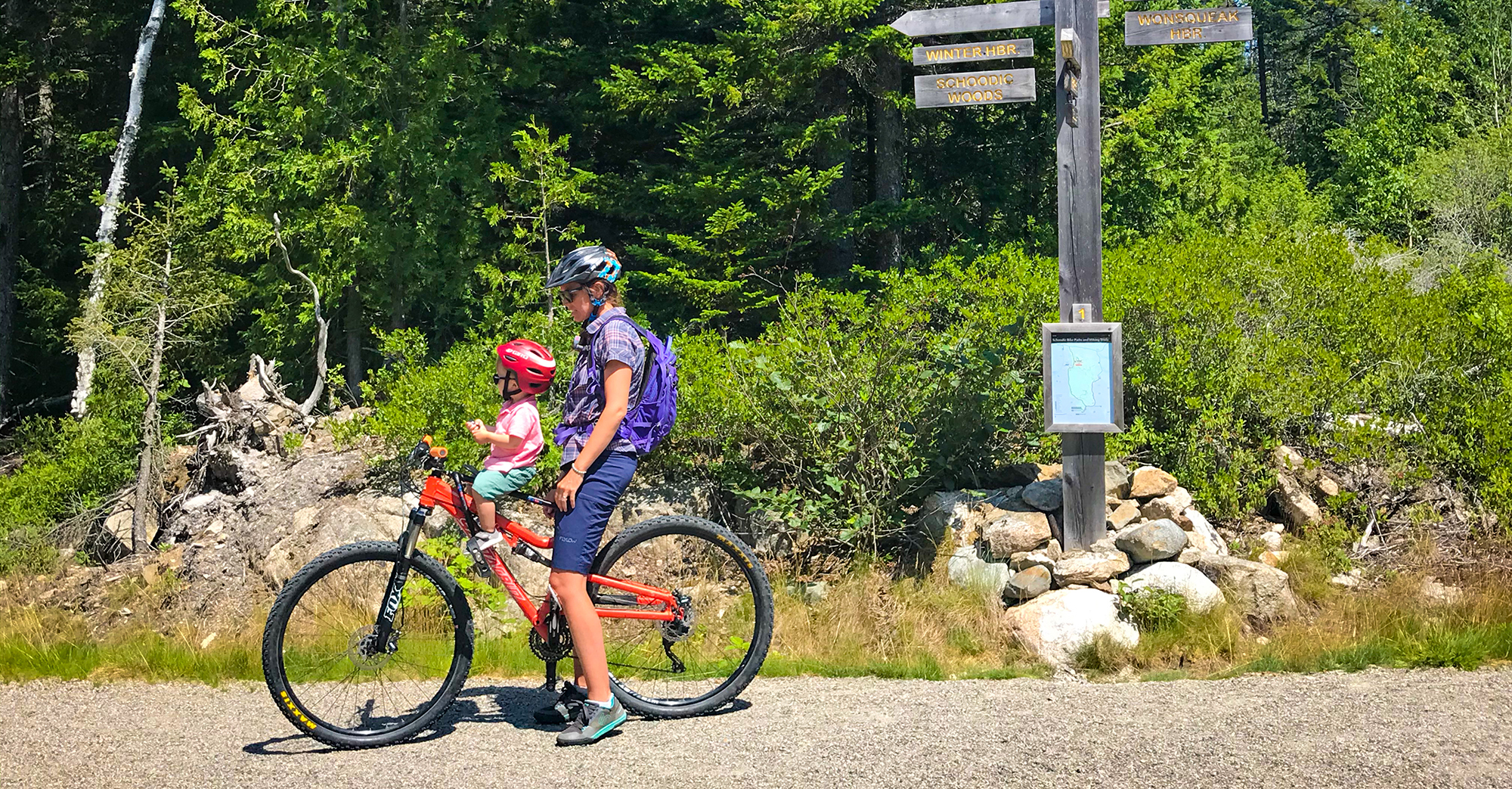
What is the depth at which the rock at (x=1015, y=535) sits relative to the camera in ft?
26.3

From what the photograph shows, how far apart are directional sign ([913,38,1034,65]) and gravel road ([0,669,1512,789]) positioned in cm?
419

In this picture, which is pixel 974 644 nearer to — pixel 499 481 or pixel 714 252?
pixel 499 481

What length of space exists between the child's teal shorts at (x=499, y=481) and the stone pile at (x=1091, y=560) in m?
3.25

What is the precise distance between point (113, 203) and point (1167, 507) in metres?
16.9

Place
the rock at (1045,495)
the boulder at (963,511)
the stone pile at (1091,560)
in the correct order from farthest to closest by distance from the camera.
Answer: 1. the boulder at (963,511)
2. the rock at (1045,495)
3. the stone pile at (1091,560)

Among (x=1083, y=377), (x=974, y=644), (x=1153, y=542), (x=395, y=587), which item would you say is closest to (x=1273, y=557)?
(x=1153, y=542)

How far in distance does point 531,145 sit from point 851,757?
11.8 m

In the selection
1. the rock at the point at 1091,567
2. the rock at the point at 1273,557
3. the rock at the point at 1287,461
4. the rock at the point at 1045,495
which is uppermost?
the rock at the point at 1287,461

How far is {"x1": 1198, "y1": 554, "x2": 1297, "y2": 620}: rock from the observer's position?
722 cm

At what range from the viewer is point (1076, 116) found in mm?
7941

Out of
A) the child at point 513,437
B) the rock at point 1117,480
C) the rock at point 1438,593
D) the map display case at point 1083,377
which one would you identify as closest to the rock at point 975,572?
the map display case at point 1083,377

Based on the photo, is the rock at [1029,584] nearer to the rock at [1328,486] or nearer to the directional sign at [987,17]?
the rock at [1328,486]

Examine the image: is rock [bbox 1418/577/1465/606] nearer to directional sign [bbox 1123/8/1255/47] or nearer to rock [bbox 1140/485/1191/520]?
rock [bbox 1140/485/1191/520]

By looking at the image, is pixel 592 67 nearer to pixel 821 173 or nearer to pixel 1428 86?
pixel 821 173
